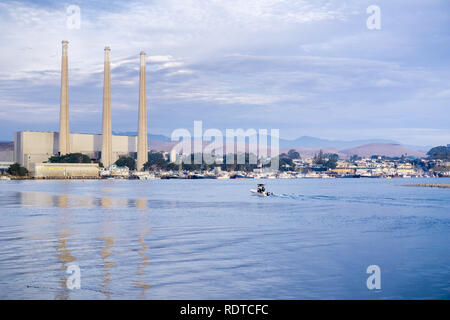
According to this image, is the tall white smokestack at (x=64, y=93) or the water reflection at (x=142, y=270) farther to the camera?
the tall white smokestack at (x=64, y=93)

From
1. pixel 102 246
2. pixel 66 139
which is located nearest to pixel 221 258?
pixel 102 246

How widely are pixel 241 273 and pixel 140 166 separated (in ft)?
573

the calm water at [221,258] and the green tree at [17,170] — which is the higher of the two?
the green tree at [17,170]

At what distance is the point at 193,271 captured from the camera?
59.3 ft

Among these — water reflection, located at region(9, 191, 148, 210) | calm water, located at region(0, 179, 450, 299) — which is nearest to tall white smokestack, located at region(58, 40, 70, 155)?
water reflection, located at region(9, 191, 148, 210)

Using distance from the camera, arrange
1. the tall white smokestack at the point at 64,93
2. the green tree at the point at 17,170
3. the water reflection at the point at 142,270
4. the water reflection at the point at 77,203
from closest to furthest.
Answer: the water reflection at the point at 142,270
the water reflection at the point at 77,203
the tall white smokestack at the point at 64,93
the green tree at the point at 17,170

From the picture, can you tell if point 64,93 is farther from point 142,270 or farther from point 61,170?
point 142,270

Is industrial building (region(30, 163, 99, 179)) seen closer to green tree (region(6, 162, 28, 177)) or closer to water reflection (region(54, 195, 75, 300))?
green tree (region(6, 162, 28, 177))

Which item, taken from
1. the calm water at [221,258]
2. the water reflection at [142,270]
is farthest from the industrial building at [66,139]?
the water reflection at [142,270]

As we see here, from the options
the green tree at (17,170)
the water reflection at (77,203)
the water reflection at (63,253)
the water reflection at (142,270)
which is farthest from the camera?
the green tree at (17,170)

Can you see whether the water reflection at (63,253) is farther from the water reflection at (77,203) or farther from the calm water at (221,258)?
the water reflection at (77,203)

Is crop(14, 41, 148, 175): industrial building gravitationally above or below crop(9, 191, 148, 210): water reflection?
above
